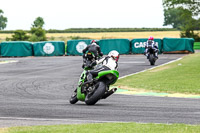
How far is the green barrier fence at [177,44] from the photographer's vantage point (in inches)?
1941

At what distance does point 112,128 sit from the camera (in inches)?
335

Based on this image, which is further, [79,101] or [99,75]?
[79,101]

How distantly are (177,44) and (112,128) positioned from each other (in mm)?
41829

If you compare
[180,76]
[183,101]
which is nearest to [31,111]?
[183,101]

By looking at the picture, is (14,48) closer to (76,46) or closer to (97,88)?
(76,46)

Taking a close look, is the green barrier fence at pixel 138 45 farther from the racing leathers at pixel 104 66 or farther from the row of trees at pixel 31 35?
the row of trees at pixel 31 35

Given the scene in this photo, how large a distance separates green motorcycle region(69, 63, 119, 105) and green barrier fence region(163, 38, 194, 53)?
3766 centimetres

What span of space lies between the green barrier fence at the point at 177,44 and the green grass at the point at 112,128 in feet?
135

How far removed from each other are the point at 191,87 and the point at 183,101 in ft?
12.0

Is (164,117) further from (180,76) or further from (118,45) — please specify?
(118,45)

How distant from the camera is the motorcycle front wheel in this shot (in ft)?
39.4

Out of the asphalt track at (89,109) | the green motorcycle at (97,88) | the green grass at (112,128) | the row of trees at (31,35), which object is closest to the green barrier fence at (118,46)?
the asphalt track at (89,109)

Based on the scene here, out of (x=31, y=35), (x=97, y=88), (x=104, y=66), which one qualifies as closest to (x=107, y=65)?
(x=104, y=66)

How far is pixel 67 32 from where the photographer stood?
115 meters
